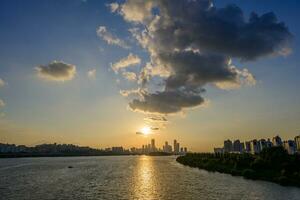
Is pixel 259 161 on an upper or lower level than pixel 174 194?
upper

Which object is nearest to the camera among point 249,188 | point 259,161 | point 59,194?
point 59,194

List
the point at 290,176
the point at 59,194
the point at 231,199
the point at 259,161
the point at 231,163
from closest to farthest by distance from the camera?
1. the point at 231,199
2. the point at 59,194
3. the point at 290,176
4. the point at 259,161
5. the point at 231,163

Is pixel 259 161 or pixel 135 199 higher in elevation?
pixel 259 161

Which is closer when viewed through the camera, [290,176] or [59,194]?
[59,194]

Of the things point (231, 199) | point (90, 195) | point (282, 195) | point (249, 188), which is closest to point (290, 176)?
point (249, 188)

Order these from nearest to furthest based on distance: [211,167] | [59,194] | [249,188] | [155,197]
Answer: [155,197], [59,194], [249,188], [211,167]

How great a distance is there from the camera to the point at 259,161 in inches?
3322

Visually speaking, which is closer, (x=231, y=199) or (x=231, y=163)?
(x=231, y=199)

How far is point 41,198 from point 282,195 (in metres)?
41.5

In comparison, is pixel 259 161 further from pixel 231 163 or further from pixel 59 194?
pixel 59 194

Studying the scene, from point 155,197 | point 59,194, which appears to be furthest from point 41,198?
point 155,197

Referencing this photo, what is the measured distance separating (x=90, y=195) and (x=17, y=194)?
1438 centimetres

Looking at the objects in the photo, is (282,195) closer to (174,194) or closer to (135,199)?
(174,194)

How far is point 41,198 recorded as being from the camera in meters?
48.4
